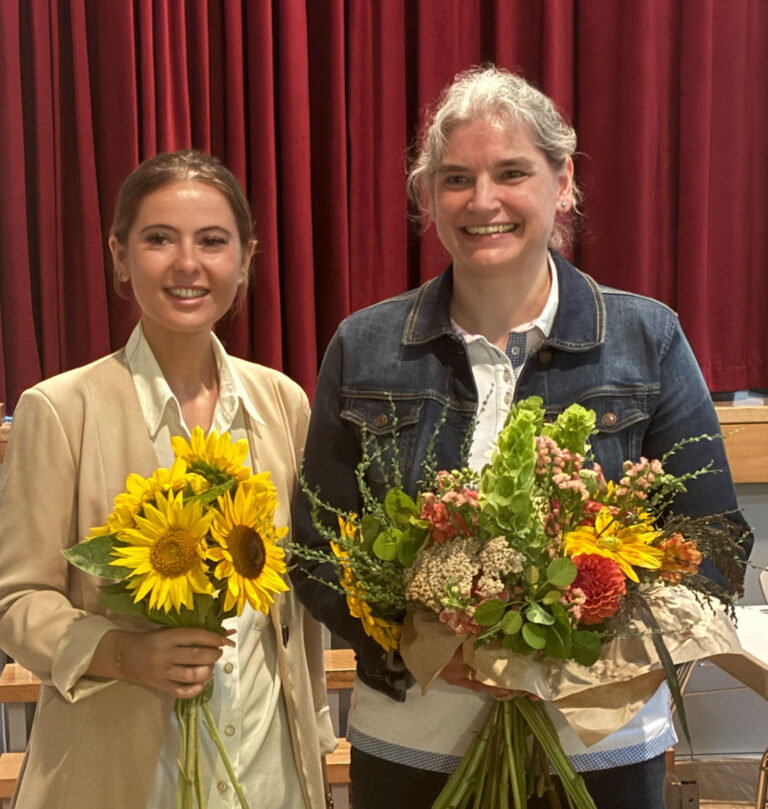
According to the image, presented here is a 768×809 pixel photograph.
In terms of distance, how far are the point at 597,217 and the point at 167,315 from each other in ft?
5.79

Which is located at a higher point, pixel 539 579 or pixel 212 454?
pixel 212 454

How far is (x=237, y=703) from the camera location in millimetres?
1725

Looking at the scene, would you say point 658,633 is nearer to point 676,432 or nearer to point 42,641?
point 676,432

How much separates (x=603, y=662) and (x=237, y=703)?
631 mm

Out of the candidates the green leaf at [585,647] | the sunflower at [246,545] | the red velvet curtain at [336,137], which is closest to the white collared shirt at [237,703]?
the sunflower at [246,545]

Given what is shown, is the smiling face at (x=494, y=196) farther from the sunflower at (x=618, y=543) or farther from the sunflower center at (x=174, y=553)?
the sunflower center at (x=174, y=553)

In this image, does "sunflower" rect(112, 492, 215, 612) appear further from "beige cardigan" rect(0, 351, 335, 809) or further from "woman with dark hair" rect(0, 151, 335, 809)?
"beige cardigan" rect(0, 351, 335, 809)

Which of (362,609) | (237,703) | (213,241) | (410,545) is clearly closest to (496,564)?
(410,545)

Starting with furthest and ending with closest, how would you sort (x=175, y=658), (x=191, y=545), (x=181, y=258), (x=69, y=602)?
1. (x=181, y=258)
2. (x=69, y=602)
3. (x=175, y=658)
4. (x=191, y=545)

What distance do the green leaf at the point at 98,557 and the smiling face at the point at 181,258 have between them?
18.7 inches

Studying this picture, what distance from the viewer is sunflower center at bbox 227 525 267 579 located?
1427 millimetres

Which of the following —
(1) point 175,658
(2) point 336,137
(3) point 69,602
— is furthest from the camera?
(2) point 336,137

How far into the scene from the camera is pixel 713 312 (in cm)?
326

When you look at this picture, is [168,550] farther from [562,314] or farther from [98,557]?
[562,314]
